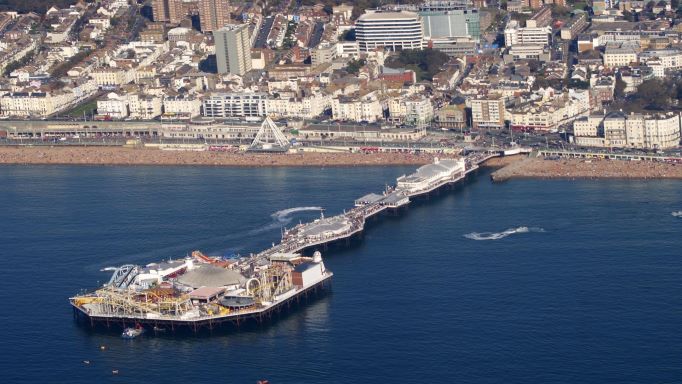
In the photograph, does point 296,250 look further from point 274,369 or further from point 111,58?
point 111,58

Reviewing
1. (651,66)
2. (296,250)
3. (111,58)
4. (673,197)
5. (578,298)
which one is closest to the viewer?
(578,298)

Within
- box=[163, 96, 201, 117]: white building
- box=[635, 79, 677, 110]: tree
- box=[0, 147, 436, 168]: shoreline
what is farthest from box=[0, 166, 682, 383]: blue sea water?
box=[163, 96, 201, 117]: white building

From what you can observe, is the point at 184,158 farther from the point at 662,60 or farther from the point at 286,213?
the point at 662,60

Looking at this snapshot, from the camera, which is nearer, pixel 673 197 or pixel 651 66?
pixel 673 197

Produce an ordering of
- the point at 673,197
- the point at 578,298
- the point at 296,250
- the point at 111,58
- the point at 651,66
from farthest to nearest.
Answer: the point at 111,58 < the point at 651,66 < the point at 673,197 < the point at 296,250 < the point at 578,298

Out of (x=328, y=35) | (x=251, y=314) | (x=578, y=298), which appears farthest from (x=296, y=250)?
(x=328, y=35)

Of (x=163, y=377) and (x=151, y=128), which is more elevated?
(x=151, y=128)

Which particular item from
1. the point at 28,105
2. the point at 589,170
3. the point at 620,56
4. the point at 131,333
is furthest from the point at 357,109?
the point at 131,333
